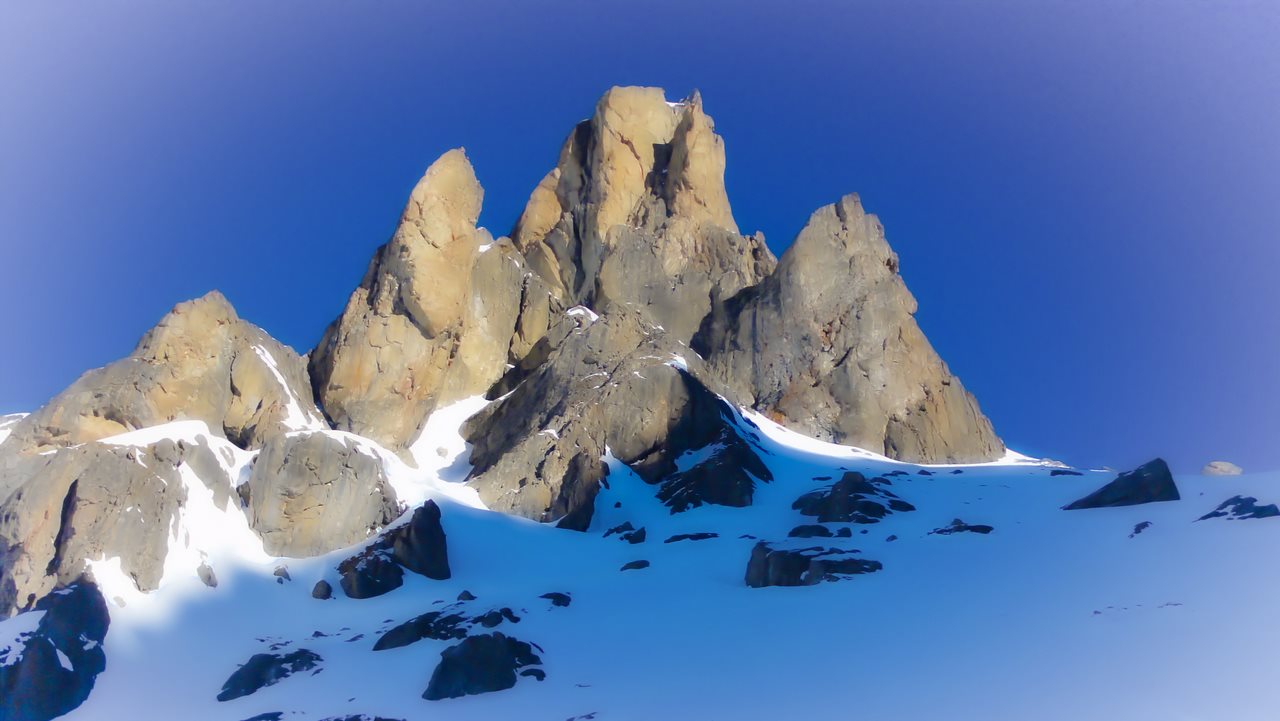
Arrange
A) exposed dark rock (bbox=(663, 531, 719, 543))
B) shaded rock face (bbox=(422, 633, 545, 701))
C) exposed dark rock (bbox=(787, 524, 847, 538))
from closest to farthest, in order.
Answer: shaded rock face (bbox=(422, 633, 545, 701)) < exposed dark rock (bbox=(787, 524, 847, 538)) < exposed dark rock (bbox=(663, 531, 719, 543))

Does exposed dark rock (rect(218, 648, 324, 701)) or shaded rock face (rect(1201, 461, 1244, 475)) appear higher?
shaded rock face (rect(1201, 461, 1244, 475))

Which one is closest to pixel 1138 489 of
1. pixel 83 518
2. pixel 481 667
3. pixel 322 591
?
pixel 481 667

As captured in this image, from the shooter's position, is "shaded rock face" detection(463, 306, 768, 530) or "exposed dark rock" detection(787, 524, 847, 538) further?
"shaded rock face" detection(463, 306, 768, 530)

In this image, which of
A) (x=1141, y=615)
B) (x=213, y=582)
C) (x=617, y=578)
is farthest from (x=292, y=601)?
(x=1141, y=615)

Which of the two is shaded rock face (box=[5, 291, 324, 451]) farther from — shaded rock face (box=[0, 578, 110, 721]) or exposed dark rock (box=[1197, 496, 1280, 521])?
exposed dark rock (box=[1197, 496, 1280, 521])

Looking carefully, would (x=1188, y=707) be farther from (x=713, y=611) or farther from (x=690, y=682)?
(x=713, y=611)

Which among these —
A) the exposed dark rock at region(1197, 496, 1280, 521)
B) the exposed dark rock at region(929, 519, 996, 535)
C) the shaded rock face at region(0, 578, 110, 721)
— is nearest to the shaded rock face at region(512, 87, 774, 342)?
the exposed dark rock at region(929, 519, 996, 535)

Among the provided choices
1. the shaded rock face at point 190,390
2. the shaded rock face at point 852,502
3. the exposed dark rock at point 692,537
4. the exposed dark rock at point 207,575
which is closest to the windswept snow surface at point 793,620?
the exposed dark rock at point 692,537
